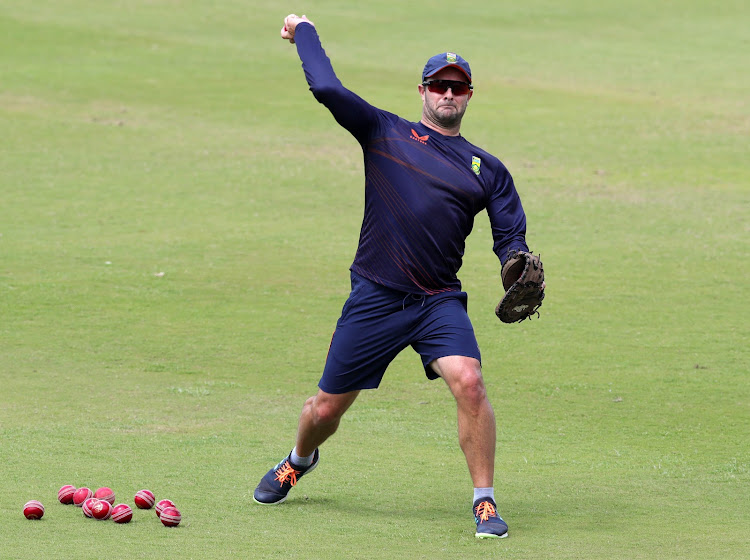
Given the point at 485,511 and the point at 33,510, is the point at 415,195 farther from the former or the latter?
the point at 33,510

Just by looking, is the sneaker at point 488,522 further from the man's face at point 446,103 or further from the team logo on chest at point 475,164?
the man's face at point 446,103

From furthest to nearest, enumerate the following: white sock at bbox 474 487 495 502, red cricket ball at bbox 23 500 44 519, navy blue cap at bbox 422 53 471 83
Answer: navy blue cap at bbox 422 53 471 83
white sock at bbox 474 487 495 502
red cricket ball at bbox 23 500 44 519

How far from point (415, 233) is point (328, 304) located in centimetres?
700

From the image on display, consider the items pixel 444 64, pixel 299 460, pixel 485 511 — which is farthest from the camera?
pixel 299 460

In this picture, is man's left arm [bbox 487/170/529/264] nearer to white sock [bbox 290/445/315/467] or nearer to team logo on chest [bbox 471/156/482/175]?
team logo on chest [bbox 471/156/482/175]

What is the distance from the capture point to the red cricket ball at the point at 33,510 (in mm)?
6672

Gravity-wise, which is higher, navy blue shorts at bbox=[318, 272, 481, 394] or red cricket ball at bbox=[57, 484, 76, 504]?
navy blue shorts at bbox=[318, 272, 481, 394]

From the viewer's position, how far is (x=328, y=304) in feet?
46.3

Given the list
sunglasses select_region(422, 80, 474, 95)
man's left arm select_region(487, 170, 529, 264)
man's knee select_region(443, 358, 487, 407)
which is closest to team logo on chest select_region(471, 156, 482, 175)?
man's left arm select_region(487, 170, 529, 264)

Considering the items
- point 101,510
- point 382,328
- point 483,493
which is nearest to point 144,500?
point 101,510

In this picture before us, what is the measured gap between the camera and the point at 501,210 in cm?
737

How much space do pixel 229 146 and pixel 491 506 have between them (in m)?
17.4

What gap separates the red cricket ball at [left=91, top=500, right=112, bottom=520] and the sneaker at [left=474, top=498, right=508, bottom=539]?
77.4 inches

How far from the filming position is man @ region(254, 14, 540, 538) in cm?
715
